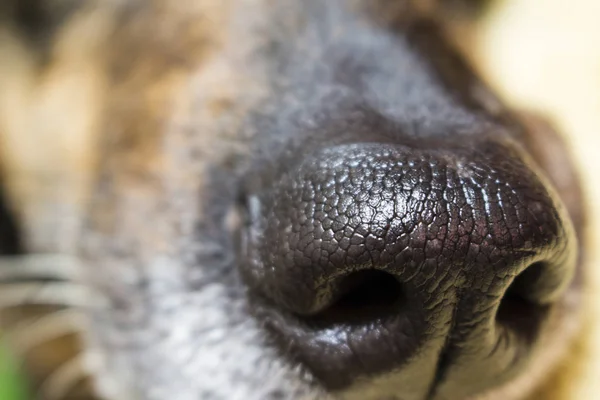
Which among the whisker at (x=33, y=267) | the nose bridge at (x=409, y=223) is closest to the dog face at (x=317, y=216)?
the nose bridge at (x=409, y=223)

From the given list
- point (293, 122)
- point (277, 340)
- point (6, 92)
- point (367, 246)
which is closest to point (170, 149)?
point (293, 122)

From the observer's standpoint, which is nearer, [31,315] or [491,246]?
[491,246]

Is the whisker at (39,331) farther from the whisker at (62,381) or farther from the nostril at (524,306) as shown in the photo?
the nostril at (524,306)

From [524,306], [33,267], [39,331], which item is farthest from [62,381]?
[524,306]

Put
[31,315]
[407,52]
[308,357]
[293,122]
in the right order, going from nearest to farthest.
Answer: [308,357] → [293,122] → [407,52] → [31,315]

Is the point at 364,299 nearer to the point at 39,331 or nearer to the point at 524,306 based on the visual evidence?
Answer: the point at 524,306

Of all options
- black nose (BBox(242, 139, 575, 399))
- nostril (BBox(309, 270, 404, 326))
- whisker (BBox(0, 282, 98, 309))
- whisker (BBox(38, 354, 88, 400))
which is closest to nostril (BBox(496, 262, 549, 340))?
black nose (BBox(242, 139, 575, 399))

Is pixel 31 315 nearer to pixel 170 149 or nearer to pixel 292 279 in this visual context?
pixel 170 149
